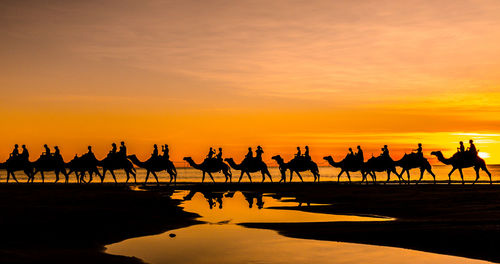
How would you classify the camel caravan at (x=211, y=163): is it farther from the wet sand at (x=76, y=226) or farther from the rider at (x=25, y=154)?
the wet sand at (x=76, y=226)

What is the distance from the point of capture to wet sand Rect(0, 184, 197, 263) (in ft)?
31.9

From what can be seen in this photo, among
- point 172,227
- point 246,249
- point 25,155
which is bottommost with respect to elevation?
point 246,249

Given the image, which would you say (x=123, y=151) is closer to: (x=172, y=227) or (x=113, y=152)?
(x=113, y=152)

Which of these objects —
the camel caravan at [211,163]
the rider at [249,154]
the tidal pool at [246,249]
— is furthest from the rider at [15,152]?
the tidal pool at [246,249]

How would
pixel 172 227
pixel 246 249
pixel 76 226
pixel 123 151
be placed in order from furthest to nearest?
pixel 123 151, pixel 172 227, pixel 76 226, pixel 246 249

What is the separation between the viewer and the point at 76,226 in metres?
13.8

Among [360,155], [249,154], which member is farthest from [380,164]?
[249,154]

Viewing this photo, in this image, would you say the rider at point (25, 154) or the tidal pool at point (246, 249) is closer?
the tidal pool at point (246, 249)

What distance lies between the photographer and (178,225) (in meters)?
14.5

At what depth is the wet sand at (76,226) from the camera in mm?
9711

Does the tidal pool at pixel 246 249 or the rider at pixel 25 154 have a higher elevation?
the rider at pixel 25 154

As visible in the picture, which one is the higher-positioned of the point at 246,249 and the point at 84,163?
the point at 84,163

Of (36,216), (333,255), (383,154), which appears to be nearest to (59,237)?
(36,216)

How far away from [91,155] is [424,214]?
25.9m
